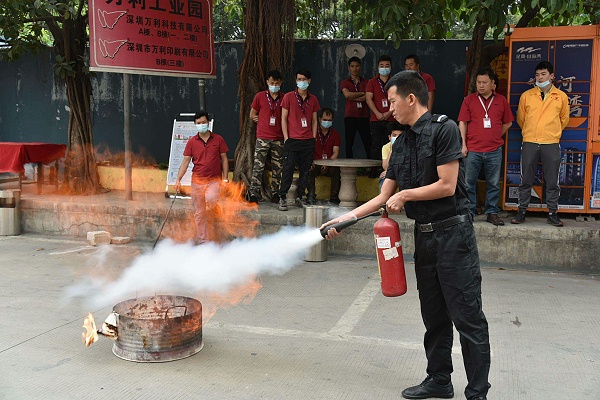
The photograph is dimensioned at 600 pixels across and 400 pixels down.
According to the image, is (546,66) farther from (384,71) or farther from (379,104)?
(379,104)

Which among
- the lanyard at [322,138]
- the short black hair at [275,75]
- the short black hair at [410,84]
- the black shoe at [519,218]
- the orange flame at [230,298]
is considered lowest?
the orange flame at [230,298]

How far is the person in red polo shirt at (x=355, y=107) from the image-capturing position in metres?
10.8

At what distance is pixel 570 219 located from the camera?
902 centimetres

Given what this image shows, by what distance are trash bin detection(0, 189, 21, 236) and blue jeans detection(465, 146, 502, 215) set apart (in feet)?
23.2

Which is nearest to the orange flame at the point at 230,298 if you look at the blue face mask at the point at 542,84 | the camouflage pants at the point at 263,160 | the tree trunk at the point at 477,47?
the camouflage pants at the point at 263,160

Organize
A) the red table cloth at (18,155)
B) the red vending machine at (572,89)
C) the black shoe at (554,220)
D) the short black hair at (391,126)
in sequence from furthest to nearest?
the red table cloth at (18,155) < the short black hair at (391,126) < the red vending machine at (572,89) < the black shoe at (554,220)

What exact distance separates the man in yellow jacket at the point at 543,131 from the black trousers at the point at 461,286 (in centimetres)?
474

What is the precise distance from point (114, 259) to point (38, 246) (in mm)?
1629

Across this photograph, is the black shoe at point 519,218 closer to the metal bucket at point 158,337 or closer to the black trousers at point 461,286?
the black trousers at point 461,286

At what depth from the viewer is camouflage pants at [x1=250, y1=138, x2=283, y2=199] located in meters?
10.2

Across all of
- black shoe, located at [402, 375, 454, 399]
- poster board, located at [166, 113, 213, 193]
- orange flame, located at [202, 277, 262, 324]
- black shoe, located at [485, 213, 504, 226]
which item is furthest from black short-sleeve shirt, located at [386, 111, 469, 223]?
poster board, located at [166, 113, 213, 193]

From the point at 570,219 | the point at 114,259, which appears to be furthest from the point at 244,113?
the point at 570,219

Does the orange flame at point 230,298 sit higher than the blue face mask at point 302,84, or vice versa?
the blue face mask at point 302,84

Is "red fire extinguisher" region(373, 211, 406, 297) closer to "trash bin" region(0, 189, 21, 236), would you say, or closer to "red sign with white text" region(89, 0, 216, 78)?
"red sign with white text" region(89, 0, 216, 78)
